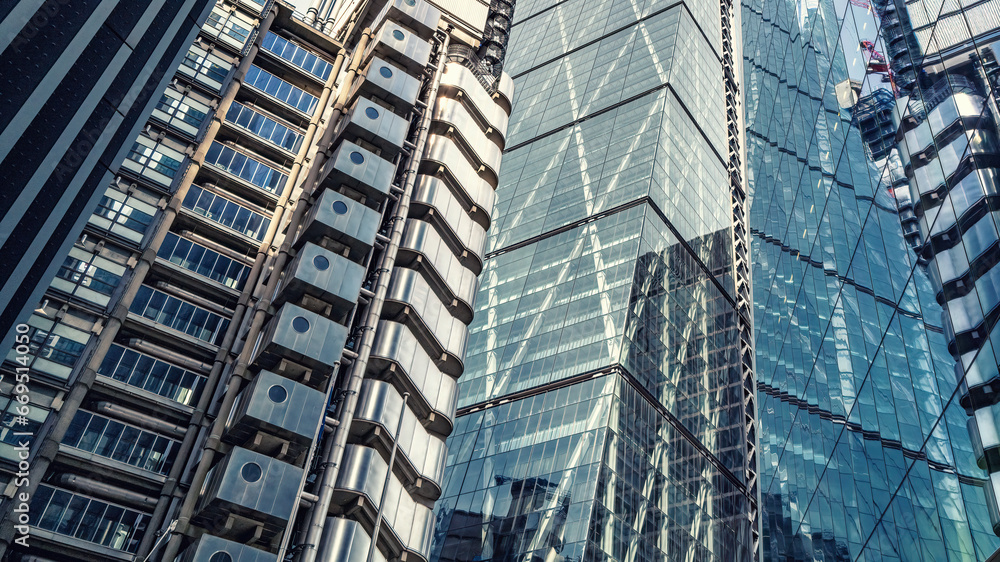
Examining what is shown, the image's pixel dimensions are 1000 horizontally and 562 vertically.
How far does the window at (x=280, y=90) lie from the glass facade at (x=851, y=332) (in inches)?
1171

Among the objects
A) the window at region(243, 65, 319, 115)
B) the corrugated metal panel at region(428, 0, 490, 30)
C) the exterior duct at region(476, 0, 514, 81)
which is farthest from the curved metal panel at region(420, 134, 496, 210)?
the corrugated metal panel at region(428, 0, 490, 30)

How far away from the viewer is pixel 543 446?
60.0 meters

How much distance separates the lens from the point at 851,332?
52.3 m

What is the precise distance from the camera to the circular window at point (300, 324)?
33.2 metres

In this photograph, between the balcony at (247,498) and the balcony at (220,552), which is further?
the balcony at (247,498)

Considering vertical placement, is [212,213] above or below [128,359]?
above

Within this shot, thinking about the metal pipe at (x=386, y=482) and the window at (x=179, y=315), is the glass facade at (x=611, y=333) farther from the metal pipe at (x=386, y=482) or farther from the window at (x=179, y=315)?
the window at (x=179, y=315)

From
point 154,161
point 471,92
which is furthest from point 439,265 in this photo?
point 154,161

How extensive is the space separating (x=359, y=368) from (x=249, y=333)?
4675mm

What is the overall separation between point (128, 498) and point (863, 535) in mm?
37169

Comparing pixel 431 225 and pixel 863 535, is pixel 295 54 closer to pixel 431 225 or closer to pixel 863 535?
pixel 431 225

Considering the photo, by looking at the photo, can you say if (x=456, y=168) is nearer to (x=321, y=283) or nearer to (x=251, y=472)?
(x=321, y=283)

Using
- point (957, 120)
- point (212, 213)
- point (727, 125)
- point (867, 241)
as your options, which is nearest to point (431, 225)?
point (212, 213)

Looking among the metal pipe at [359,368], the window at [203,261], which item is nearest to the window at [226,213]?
the window at [203,261]
